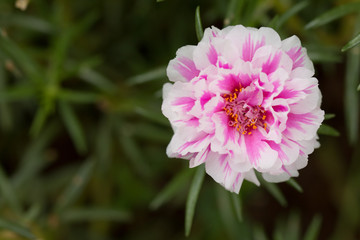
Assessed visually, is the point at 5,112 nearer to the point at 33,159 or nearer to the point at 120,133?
the point at 33,159

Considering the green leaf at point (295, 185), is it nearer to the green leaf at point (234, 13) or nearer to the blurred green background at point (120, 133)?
the green leaf at point (234, 13)

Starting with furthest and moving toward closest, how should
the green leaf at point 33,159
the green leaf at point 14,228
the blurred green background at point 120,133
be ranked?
1. the green leaf at point 33,159
2. the blurred green background at point 120,133
3. the green leaf at point 14,228

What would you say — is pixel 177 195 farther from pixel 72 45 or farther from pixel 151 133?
pixel 72 45

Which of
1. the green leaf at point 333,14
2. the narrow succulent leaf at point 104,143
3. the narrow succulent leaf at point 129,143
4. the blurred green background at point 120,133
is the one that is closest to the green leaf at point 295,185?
the green leaf at point 333,14

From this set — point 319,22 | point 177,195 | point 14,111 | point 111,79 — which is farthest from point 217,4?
point 14,111

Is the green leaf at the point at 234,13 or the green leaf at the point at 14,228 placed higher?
the green leaf at the point at 234,13
